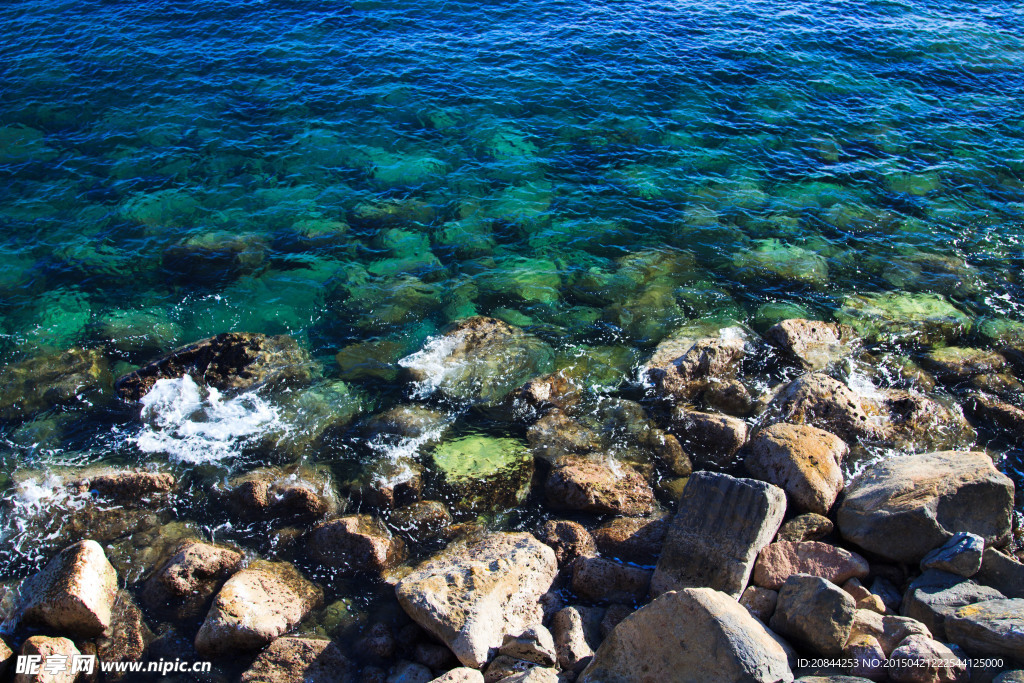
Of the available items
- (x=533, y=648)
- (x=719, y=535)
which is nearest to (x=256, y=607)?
(x=533, y=648)

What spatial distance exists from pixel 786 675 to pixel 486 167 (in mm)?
17883

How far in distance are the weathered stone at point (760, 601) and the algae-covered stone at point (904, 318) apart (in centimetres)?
890

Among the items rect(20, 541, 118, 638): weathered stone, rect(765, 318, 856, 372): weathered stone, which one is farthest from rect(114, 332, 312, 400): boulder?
rect(765, 318, 856, 372): weathered stone

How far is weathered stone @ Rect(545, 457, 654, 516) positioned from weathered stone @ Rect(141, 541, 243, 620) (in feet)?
19.2

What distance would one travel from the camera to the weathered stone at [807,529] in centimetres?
Answer: 1064

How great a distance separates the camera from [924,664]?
801 cm

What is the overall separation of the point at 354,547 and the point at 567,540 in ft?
12.1

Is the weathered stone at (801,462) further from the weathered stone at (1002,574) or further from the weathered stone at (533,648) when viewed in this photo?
the weathered stone at (533,648)

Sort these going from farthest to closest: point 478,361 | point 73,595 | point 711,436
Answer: point 478,361 < point 711,436 < point 73,595

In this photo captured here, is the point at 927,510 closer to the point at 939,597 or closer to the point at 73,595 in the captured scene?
the point at 939,597

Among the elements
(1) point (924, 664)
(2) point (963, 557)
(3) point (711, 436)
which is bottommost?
(3) point (711, 436)

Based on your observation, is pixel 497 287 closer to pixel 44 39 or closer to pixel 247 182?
pixel 247 182

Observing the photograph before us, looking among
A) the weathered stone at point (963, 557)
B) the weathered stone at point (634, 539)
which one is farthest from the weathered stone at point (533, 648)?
the weathered stone at point (963, 557)

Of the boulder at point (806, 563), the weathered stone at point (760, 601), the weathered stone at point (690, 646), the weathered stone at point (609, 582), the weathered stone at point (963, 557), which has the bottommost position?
the weathered stone at point (609, 582)
